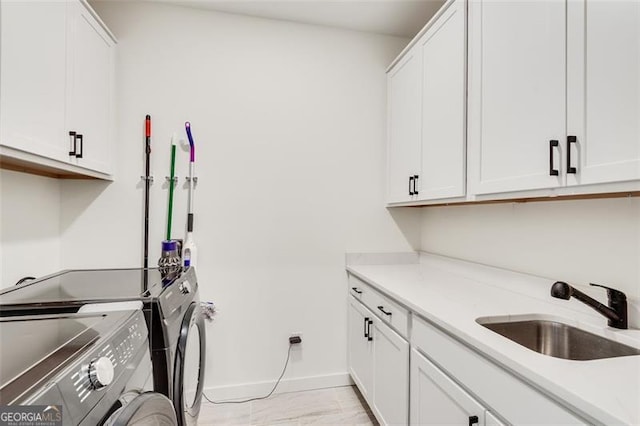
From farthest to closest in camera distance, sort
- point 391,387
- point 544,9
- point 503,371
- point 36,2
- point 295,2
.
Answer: point 295,2 → point 391,387 → point 36,2 → point 544,9 → point 503,371

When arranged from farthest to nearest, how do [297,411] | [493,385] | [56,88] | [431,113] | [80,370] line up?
[297,411], [431,113], [56,88], [493,385], [80,370]

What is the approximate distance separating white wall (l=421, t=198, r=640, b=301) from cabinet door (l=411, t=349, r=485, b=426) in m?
0.66

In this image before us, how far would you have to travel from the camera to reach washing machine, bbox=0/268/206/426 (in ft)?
3.41

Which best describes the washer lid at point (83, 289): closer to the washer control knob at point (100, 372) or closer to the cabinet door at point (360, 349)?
the washer control knob at point (100, 372)

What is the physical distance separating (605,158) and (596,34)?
363mm

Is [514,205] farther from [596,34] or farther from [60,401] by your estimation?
[60,401]

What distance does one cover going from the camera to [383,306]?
1.67m

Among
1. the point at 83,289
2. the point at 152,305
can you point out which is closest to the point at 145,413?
the point at 152,305

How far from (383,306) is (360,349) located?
21.7 inches

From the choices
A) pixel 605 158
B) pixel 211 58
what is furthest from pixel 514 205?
pixel 211 58

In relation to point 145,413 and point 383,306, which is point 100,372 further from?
point 383,306

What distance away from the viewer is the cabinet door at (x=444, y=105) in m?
1.50

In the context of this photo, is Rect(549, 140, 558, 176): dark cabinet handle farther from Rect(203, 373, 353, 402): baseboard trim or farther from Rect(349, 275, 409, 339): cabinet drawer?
Rect(203, 373, 353, 402): baseboard trim

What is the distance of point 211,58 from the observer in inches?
83.9
